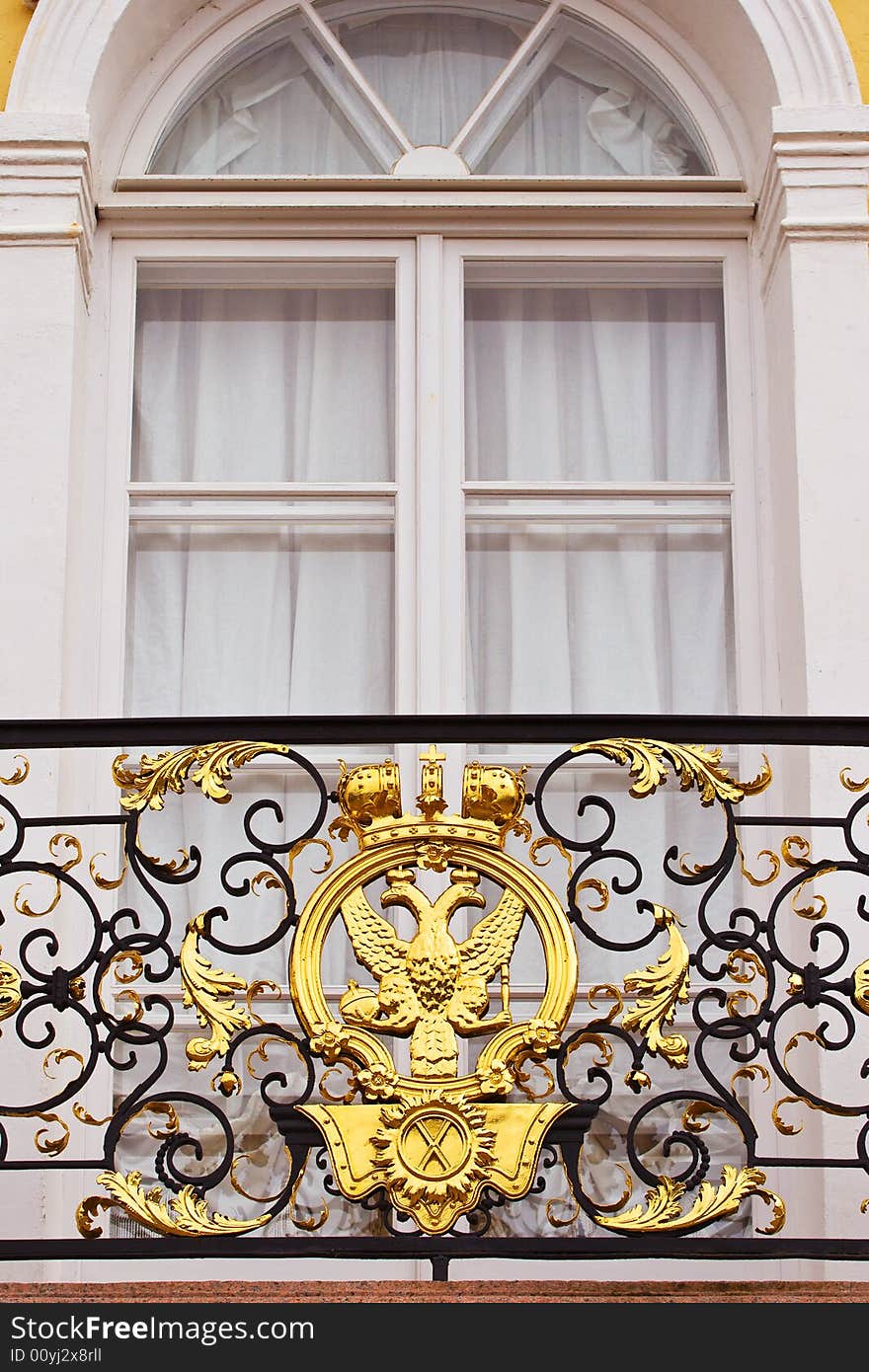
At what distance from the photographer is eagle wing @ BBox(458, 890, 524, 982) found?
402 cm

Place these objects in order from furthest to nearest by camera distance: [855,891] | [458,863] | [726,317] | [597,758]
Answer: [726,317] → [597,758] → [855,891] → [458,863]

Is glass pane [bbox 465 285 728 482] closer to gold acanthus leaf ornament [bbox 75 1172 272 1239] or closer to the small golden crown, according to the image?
the small golden crown

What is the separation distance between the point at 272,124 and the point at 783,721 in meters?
2.71

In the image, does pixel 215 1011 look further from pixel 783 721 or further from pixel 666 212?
pixel 666 212

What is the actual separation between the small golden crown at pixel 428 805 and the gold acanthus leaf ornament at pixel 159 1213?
0.78 meters

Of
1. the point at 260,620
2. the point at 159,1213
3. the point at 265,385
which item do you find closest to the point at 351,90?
the point at 265,385

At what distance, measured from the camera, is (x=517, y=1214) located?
15.7 ft

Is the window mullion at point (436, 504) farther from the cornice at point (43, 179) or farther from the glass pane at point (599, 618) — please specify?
the cornice at point (43, 179)

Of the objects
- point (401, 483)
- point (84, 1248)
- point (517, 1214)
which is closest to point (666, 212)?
point (401, 483)

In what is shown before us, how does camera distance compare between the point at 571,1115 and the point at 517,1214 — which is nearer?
the point at 571,1115

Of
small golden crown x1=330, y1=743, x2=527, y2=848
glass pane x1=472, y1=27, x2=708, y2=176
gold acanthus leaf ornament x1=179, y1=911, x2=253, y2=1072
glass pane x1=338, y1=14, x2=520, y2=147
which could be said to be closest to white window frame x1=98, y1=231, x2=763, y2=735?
glass pane x1=472, y1=27, x2=708, y2=176

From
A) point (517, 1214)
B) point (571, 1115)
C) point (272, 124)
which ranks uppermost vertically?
point (272, 124)

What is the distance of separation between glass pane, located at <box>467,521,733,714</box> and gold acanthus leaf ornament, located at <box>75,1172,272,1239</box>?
1.76 m

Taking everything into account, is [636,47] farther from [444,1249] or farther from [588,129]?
[444,1249]
